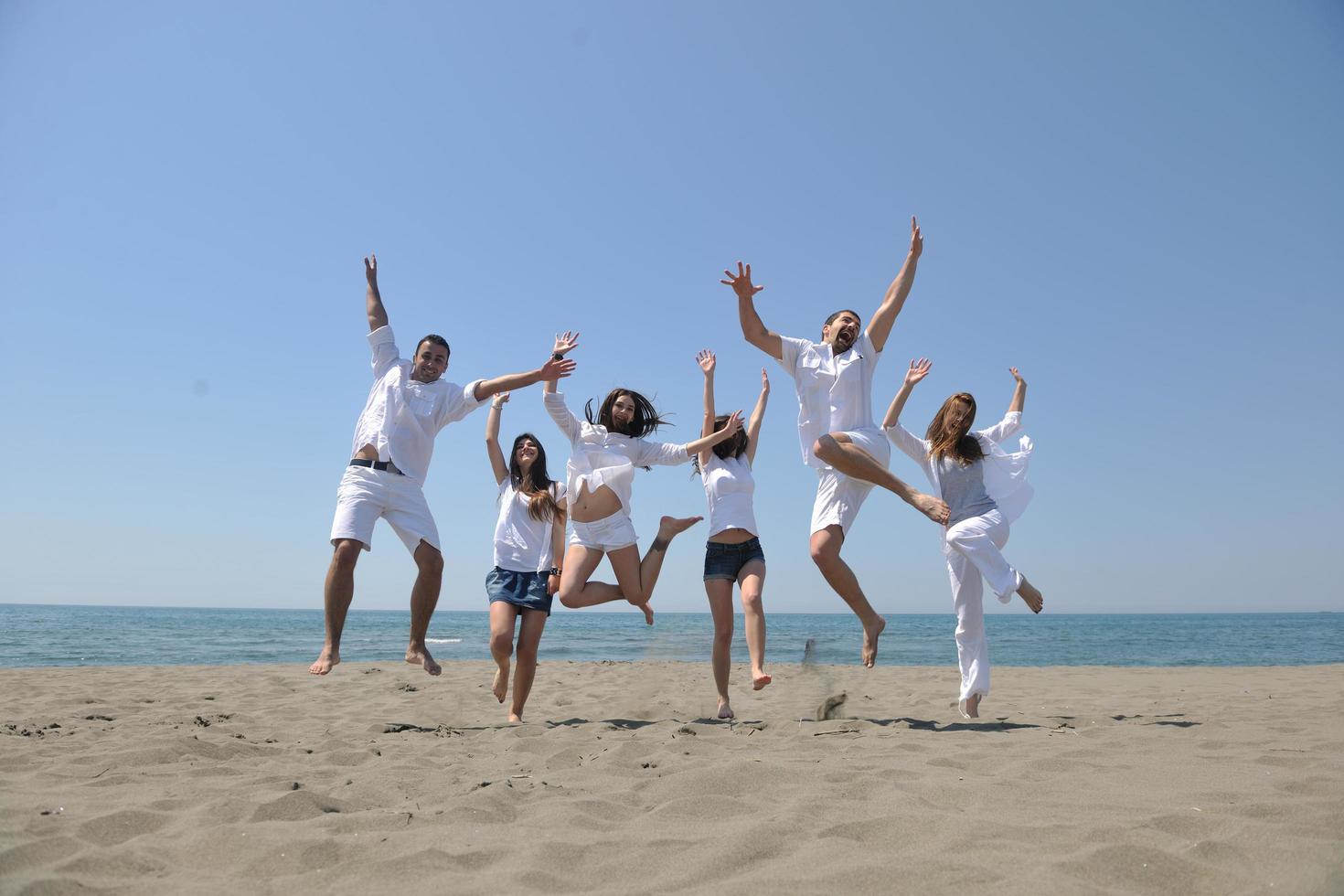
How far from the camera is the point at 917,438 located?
550 cm

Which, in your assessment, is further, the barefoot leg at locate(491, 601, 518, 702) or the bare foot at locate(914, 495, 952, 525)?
the barefoot leg at locate(491, 601, 518, 702)

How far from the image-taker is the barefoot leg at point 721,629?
5.55m

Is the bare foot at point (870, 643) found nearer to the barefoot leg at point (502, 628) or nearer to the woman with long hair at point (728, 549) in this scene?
the woman with long hair at point (728, 549)

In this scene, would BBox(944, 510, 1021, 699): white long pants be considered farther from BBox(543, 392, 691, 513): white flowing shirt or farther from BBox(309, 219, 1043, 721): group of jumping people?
BBox(543, 392, 691, 513): white flowing shirt

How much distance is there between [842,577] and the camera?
5.54 m

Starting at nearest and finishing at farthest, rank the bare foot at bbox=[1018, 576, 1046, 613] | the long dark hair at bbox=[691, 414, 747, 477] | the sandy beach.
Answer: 1. the sandy beach
2. the bare foot at bbox=[1018, 576, 1046, 613]
3. the long dark hair at bbox=[691, 414, 747, 477]

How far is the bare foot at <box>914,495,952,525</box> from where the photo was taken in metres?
5.11

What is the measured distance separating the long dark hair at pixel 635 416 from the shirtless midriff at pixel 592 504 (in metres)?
0.47

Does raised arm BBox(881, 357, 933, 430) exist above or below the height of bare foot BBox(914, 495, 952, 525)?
above

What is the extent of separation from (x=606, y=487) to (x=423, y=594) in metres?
1.53

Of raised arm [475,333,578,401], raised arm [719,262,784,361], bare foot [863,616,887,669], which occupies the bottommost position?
bare foot [863,616,887,669]

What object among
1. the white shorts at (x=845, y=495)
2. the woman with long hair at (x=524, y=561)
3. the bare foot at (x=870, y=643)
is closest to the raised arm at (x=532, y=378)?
the woman with long hair at (x=524, y=561)

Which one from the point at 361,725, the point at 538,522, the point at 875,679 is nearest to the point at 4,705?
the point at 361,725

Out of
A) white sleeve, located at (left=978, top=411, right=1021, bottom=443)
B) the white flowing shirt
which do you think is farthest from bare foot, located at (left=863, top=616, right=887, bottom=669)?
the white flowing shirt
